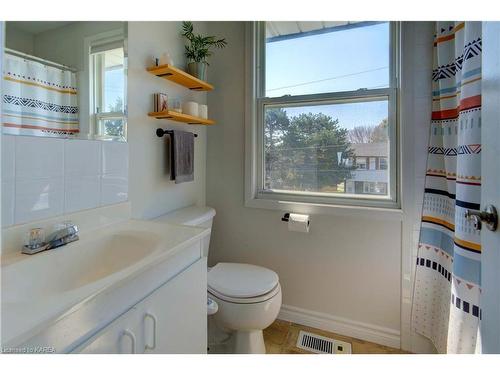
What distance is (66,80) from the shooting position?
1.01 m

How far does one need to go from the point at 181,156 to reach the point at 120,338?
3.64 feet

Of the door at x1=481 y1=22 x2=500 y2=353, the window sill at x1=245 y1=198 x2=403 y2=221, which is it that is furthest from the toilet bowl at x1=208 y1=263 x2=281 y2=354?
the door at x1=481 y1=22 x2=500 y2=353

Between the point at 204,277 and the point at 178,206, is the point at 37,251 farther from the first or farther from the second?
the point at 178,206

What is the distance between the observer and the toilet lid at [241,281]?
4.31 ft

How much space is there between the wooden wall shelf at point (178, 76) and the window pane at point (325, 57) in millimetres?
488

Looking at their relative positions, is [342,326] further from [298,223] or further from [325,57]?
[325,57]

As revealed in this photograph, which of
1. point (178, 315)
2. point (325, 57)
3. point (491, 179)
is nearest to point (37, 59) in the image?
point (178, 315)

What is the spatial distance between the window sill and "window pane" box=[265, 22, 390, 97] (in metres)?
0.75

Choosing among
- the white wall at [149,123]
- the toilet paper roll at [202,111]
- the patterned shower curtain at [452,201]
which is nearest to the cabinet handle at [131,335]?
the white wall at [149,123]

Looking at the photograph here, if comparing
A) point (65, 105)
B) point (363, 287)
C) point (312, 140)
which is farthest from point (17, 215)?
point (363, 287)

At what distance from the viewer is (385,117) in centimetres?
161

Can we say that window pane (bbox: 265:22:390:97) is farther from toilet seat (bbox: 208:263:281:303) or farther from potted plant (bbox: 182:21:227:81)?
toilet seat (bbox: 208:263:281:303)

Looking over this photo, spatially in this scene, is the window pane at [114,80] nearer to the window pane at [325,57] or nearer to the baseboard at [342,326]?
the window pane at [325,57]
